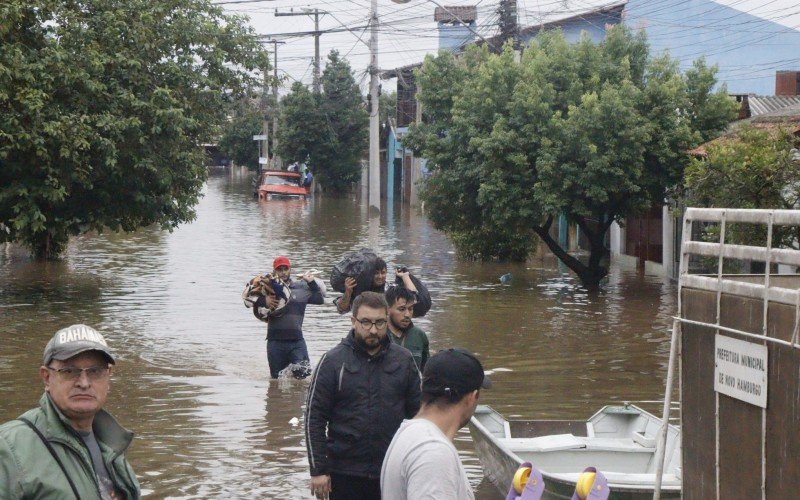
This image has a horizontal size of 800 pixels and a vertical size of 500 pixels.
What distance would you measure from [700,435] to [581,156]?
16.1 metres

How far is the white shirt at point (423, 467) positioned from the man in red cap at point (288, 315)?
816 cm

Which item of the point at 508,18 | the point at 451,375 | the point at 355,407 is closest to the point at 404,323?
the point at 355,407

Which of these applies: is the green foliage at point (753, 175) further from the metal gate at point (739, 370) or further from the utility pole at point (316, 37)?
the utility pole at point (316, 37)

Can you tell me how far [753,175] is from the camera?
16.7 m

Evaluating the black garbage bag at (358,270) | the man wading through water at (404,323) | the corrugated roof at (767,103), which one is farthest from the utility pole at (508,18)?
the man wading through water at (404,323)

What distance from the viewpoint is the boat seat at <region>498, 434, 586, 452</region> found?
384 inches

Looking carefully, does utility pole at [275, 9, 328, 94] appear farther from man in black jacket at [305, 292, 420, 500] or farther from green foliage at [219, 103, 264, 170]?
man in black jacket at [305, 292, 420, 500]

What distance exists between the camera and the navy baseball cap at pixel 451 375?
4.04 meters

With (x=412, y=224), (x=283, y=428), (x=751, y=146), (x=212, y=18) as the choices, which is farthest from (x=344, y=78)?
(x=283, y=428)

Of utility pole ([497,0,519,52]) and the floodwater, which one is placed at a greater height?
utility pole ([497,0,519,52])

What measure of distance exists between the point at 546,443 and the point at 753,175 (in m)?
8.18

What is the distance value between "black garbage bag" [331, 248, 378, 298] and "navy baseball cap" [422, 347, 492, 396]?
15.9 feet

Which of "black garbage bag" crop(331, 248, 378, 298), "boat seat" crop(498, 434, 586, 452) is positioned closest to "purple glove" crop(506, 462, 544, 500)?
"black garbage bag" crop(331, 248, 378, 298)

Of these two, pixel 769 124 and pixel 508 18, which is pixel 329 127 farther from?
pixel 769 124
